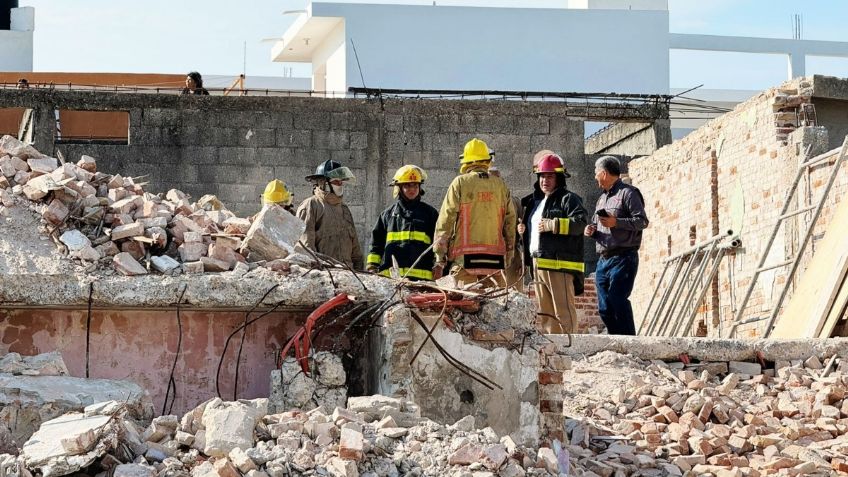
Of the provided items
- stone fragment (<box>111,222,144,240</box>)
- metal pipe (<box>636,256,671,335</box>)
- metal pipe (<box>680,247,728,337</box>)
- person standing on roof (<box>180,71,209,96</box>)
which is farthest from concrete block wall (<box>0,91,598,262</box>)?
stone fragment (<box>111,222,144,240</box>)

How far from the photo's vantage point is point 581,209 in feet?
34.0

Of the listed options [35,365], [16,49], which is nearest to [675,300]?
[35,365]

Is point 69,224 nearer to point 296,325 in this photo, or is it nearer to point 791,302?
point 296,325

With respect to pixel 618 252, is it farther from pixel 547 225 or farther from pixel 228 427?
pixel 228 427

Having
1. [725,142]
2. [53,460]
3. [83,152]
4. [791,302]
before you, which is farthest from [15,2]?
[53,460]

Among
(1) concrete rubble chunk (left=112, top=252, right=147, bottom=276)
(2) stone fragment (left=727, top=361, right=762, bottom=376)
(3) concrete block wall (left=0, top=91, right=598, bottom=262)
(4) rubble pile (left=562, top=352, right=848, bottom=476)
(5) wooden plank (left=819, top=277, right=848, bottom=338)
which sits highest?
(3) concrete block wall (left=0, top=91, right=598, bottom=262)

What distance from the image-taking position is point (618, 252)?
10.9 meters

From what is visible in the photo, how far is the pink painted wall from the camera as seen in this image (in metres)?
8.34

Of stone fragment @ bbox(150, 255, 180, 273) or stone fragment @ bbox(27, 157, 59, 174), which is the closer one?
stone fragment @ bbox(150, 255, 180, 273)

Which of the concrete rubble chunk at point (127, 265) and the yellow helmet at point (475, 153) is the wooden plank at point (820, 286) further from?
the concrete rubble chunk at point (127, 265)

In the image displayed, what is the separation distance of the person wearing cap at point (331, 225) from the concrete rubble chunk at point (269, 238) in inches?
79.4

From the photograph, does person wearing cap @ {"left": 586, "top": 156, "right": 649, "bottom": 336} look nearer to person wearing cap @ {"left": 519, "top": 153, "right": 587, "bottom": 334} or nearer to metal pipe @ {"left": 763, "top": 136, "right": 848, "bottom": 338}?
person wearing cap @ {"left": 519, "top": 153, "right": 587, "bottom": 334}

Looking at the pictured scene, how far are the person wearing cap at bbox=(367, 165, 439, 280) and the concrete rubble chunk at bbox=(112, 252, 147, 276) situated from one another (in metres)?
2.53

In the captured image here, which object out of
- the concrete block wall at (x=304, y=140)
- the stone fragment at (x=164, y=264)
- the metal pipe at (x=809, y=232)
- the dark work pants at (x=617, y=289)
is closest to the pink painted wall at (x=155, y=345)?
the stone fragment at (x=164, y=264)
